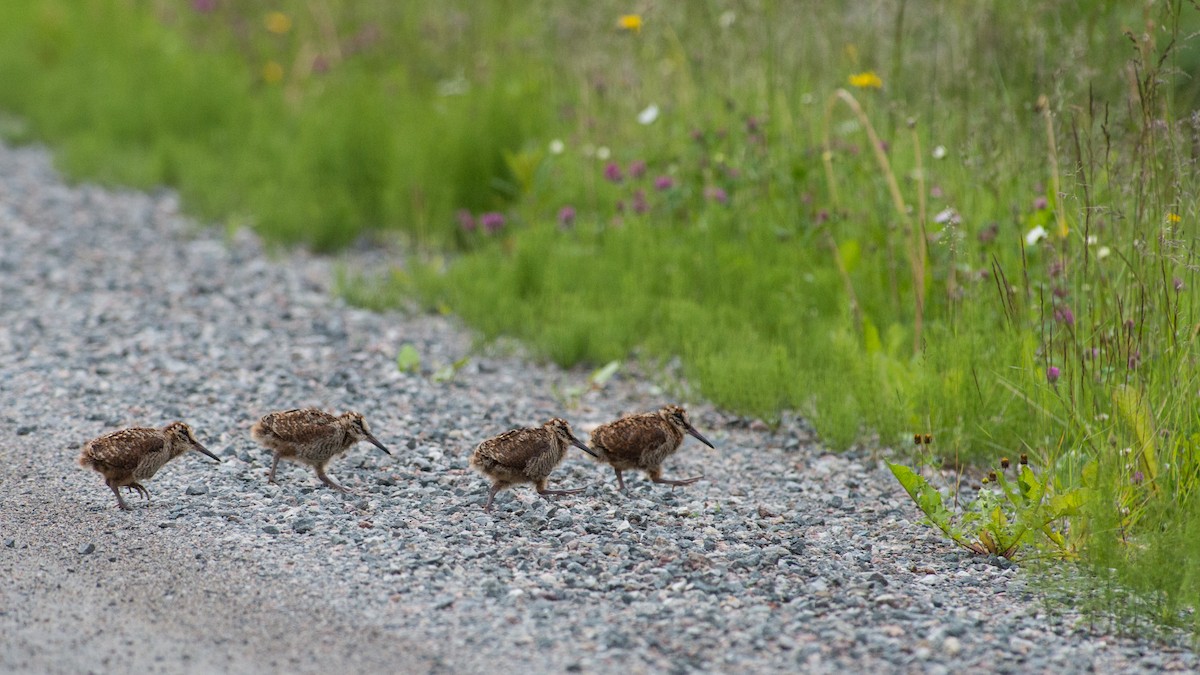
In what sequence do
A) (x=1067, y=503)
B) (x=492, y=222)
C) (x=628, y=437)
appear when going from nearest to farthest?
(x=1067, y=503)
(x=628, y=437)
(x=492, y=222)

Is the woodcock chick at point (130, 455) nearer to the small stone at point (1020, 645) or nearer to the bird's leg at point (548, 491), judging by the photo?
the bird's leg at point (548, 491)

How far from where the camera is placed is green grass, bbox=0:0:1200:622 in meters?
6.12

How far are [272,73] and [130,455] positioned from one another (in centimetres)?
916

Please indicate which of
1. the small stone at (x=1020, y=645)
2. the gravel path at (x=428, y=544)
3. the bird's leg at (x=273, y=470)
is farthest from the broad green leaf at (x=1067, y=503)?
the bird's leg at (x=273, y=470)

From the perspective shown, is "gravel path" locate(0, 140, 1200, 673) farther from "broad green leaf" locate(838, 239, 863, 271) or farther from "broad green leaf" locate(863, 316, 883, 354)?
"broad green leaf" locate(838, 239, 863, 271)

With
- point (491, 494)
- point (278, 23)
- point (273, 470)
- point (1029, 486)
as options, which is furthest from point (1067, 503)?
point (278, 23)

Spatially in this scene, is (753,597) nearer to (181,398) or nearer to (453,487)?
(453,487)

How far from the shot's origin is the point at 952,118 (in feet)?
30.9

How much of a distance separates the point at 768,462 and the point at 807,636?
2291 millimetres

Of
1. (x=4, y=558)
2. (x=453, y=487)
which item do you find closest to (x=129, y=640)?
(x=4, y=558)

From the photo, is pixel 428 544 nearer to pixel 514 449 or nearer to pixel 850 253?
pixel 514 449

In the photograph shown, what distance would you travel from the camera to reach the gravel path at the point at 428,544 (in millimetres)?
4812

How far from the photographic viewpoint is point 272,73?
14.3 metres

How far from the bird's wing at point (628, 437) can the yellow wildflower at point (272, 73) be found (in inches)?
356
